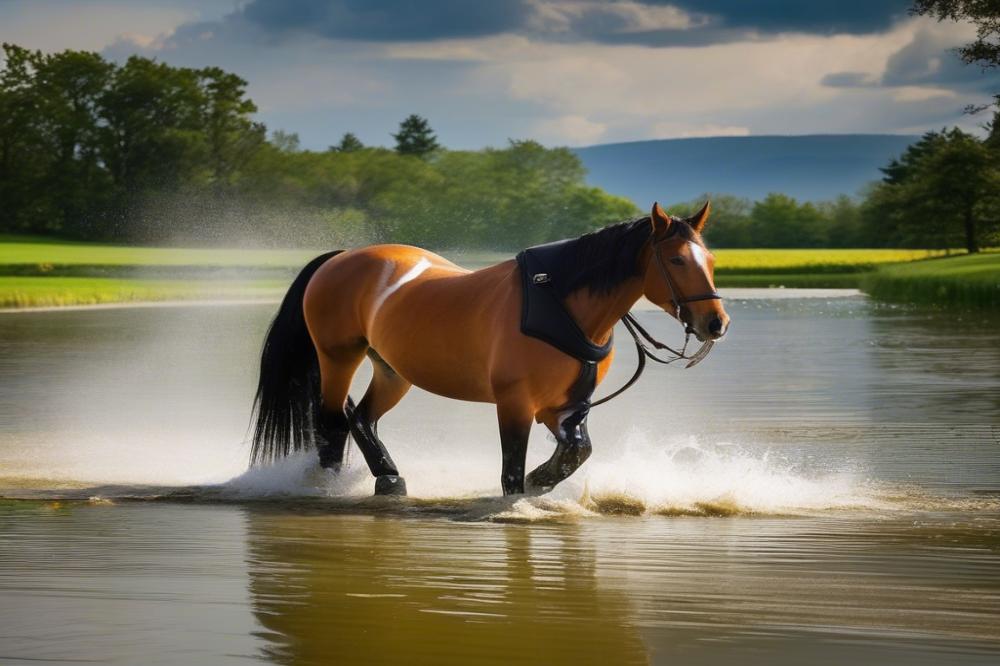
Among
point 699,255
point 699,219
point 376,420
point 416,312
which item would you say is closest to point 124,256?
point 376,420

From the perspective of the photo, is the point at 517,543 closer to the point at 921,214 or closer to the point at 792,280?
the point at 792,280

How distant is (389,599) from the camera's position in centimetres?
507

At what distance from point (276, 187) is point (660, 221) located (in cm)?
8985

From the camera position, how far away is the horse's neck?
22.5 ft

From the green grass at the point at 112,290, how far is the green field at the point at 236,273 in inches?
1.3

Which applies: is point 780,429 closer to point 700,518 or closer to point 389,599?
point 700,518

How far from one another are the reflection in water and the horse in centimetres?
69

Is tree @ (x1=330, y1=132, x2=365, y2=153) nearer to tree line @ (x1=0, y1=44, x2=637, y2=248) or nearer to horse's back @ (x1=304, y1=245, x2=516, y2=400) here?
tree line @ (x1=0, y1=44, x2=637, y2=248)

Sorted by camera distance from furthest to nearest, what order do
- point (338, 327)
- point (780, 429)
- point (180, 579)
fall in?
point (780, 429) → point (338, 327) → point (180, 579)

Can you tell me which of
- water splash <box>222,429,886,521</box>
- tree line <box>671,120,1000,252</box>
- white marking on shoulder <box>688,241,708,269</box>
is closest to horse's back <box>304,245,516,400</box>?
water splash <box>222,429,886,521</box>

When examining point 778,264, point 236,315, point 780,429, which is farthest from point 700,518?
point 778,264

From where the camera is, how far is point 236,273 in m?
59.9

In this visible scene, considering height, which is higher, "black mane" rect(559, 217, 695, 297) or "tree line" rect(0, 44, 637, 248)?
"tree line" rect(0, 44, 637, 248)

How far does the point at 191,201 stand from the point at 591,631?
83.6 meters
